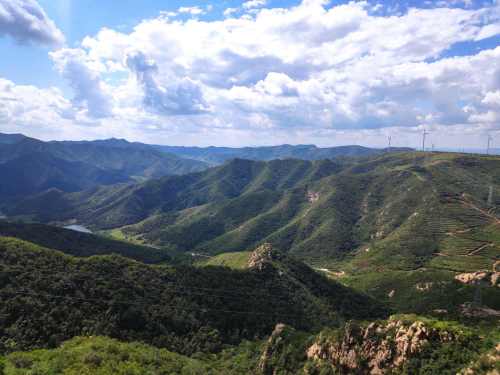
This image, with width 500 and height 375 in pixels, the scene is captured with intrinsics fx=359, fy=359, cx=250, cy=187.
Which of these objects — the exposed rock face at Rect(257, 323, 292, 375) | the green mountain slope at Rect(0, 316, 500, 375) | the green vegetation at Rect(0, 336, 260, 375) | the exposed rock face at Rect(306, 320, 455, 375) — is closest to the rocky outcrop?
the green mountain slope at Rect(0, 316, 500, 375)

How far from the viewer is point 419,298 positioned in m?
155

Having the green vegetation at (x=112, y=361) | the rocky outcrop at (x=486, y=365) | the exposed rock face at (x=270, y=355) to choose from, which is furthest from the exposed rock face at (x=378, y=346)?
the green vegetation at (x=112, y=361)

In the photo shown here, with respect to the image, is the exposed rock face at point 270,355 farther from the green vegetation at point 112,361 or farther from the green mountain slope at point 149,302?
the green mountain slope at point 149,302

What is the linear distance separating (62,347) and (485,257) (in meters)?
206

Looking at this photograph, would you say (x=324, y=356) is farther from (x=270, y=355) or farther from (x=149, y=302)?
(x=149, y=302)

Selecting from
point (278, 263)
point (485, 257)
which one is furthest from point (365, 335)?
point (485, 257)

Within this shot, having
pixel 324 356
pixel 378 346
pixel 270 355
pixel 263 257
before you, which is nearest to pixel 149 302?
pixel 270 355

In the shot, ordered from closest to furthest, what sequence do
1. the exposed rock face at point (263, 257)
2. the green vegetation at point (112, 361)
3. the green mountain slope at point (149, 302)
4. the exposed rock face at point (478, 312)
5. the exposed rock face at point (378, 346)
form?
the exposed rock face at point (378, 346)
the green vegetation at point (112, 361)
the green mountain slope at point (149, 302)
the exposed rock face at point (478, 312)
the exposed rock face at point (263, 257)

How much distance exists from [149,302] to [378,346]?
2705 inches

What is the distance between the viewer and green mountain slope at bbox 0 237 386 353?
9044 cm

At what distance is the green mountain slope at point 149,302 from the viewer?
9044 cm

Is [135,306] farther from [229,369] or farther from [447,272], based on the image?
[447,272]

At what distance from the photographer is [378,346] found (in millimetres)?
64625

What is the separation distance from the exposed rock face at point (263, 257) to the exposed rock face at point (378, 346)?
228 ft
